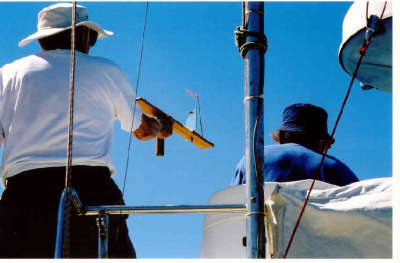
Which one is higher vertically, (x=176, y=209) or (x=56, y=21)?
(x=56, y=21)

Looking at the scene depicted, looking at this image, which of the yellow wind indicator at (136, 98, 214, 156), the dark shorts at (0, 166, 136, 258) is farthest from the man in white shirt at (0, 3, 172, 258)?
the yellow wind indicator at (136, 98, 214, 156)

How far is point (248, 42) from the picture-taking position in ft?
8.98

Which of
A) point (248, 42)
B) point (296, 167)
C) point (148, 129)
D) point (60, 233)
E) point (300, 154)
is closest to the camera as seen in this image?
point (60, 233)

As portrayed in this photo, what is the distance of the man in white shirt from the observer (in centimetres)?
288

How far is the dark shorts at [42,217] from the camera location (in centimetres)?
286

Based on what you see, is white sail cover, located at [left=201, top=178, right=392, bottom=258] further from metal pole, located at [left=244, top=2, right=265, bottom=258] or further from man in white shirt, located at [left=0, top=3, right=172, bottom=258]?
man in white shirt, located at [left=0, top=3, right=172, bottom=258]

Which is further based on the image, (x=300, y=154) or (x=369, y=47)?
(x=300, y=154)

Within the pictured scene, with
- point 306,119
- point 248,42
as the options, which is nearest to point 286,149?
point 306,119

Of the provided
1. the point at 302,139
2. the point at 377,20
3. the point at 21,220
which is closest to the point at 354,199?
the point at 377,20

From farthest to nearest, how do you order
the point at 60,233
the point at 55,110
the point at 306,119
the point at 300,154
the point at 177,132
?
the point at 306,119
the point at 300,154
the point at 177,132
the point at 55,110
the point at 60,233

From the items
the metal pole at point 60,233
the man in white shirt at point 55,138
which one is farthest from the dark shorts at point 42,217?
the metal pole at point 60,233

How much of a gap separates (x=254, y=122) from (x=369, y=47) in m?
1.21

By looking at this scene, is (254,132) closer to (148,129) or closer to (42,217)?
(148,129)

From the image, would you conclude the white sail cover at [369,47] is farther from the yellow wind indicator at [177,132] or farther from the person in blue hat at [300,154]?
the yellow wind indicator at [177,132]
